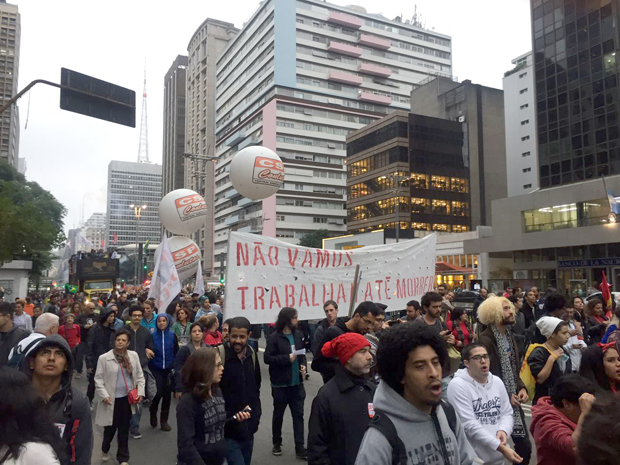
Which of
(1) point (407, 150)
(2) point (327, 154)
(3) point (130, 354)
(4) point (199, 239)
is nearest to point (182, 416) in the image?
(3) point (130, 354)

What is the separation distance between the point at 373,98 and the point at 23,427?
9168 cm

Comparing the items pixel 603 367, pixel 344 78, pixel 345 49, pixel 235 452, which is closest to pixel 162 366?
pixel 235 452

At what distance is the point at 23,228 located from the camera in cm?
2331

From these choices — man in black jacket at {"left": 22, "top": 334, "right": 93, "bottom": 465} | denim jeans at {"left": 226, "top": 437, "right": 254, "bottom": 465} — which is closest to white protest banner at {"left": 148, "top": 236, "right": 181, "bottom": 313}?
denim jeans at {"left": 226, "top": 437, "right": 254, "bottom": 465}

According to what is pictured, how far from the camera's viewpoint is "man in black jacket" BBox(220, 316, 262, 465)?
444 centimetres

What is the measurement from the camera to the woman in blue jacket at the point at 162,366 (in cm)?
739

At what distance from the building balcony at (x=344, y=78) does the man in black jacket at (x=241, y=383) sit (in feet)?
281

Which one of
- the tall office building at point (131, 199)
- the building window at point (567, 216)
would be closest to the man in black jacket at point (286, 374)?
the building window at point (567, 216)

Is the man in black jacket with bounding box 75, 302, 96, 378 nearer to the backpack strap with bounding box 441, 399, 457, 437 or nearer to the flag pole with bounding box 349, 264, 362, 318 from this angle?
the flag pole with bounding box 349, 264, 362, 318

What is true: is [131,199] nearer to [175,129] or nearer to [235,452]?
[175,129]

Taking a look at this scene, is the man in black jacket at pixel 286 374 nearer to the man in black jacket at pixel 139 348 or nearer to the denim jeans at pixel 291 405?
the denim jeans at pixel 291 405

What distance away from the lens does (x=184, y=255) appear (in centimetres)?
1716

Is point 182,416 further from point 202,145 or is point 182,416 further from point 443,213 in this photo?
point 202,145

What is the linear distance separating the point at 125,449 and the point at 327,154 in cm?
8091
